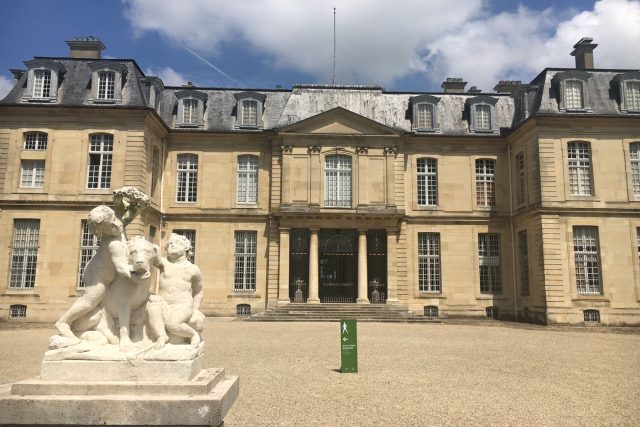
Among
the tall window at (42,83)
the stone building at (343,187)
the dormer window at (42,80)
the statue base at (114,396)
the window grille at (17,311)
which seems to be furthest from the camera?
the tall window at (42,83)

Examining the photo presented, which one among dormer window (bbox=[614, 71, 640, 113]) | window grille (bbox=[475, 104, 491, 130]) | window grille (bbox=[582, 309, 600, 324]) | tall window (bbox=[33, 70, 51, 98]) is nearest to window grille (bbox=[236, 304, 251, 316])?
tall window (bbox=[33, 70, 51, 98])

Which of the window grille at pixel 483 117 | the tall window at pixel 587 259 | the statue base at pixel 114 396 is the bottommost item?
the statue base at pixel 114 396

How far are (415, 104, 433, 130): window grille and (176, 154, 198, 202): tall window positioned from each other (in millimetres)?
10796

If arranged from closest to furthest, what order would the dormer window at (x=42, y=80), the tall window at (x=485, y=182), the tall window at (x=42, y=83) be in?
the dormer window at (x=42, y=80), the tall window at (x=42, y=83), the tall window at (x=485, y=182)

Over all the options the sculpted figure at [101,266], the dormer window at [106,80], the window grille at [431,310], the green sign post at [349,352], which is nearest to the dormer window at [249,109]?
the dormer window at [106,80]

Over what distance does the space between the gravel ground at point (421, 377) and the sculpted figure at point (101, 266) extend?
2255 millimetres

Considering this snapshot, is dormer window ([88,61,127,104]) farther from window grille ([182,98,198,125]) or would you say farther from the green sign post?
the green sign post


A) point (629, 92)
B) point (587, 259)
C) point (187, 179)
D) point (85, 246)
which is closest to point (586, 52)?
point (629, 92)

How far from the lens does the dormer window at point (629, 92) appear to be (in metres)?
22.3

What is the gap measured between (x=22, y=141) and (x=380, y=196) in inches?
604

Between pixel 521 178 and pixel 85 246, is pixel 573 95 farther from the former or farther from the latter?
pixel 85 246

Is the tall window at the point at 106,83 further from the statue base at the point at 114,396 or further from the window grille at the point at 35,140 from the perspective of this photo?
the statue base at the point at 114,396

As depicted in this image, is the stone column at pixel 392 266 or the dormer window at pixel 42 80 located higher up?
the dormer window at pixel 42 80

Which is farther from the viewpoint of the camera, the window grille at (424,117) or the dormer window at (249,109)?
the window grille at (424,117)
